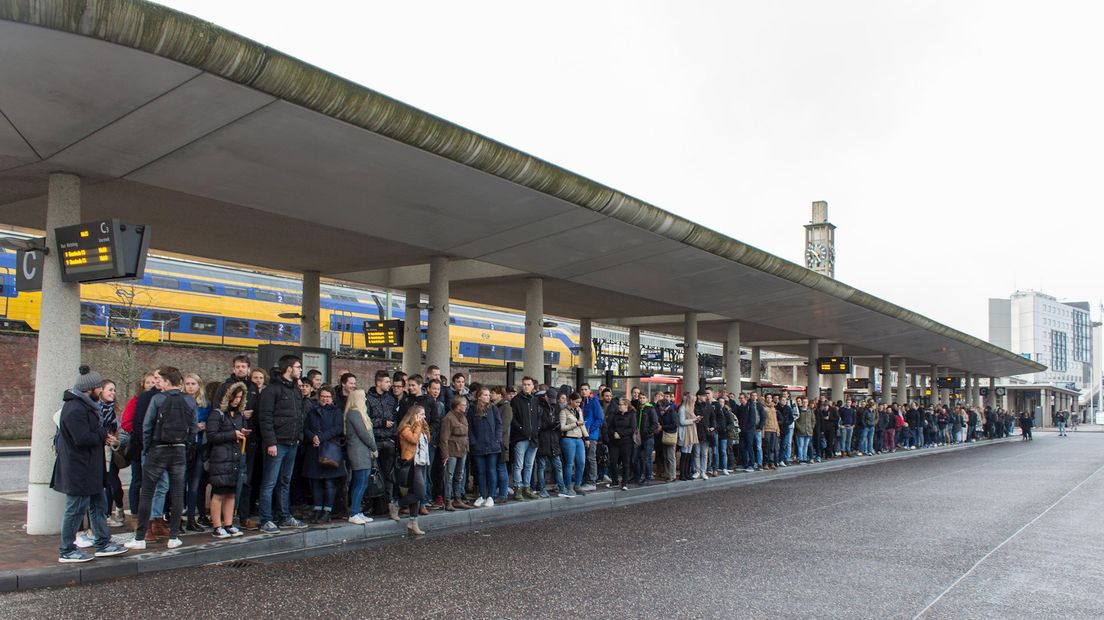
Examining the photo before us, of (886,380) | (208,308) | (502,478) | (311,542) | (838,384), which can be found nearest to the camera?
(311,542)

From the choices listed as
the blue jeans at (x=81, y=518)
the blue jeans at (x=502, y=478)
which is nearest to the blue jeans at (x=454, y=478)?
the blue jeans at (x=502, y=478)

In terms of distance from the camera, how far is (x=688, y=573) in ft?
27.2

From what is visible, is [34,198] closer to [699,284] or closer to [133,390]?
[699,284]

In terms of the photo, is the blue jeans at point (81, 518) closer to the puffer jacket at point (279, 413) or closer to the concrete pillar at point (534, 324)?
the puffer jacket at point (279, 413)

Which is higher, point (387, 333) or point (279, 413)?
point (387, 333)

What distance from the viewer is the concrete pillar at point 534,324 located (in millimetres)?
20125

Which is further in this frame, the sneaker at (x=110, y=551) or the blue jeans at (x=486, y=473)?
the blue jeans at (x=486, y=473)

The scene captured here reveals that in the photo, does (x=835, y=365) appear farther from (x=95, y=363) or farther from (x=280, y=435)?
(x=280, y=435)

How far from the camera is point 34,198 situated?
1173 cm

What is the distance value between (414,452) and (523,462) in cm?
315

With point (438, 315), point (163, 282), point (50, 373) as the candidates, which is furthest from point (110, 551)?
point (163, 282)

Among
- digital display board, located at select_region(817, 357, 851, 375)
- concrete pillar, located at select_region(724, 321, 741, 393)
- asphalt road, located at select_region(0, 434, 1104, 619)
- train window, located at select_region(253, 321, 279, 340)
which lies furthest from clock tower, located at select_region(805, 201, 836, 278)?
asphalt road, located at select_region(0, 434, 1104, 619)

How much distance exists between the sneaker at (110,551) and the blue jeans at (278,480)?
1719mm

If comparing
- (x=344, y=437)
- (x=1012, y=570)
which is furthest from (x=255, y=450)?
(x=1012, y=570)
